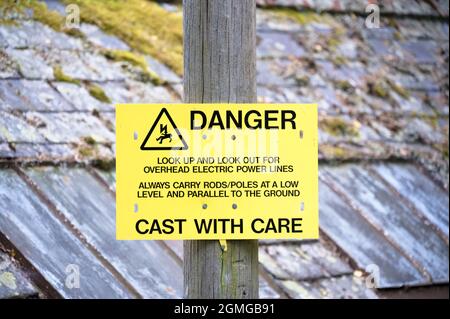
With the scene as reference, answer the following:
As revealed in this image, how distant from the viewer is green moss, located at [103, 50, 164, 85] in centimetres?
605

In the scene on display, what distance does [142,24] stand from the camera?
657 cm

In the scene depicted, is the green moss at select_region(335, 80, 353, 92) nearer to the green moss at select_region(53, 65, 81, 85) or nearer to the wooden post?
the green moss at select_region(53, 65, 81, 85)

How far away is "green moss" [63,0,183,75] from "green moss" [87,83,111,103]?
69 cm

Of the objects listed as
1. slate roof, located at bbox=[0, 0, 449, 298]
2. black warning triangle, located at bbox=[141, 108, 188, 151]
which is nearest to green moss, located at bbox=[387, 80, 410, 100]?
slate roof, located at bbox=[0, 0, 449, 298]

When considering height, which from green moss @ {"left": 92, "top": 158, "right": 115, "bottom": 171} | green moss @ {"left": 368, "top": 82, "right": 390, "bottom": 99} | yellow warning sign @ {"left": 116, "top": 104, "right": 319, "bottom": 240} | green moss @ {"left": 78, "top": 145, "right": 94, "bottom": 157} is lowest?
yellow warning sign @ {"left": 116, "top": 104, "right": 319, "bottom": 240}

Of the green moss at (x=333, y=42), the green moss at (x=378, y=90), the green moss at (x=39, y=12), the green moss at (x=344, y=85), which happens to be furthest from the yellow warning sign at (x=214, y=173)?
the green moss at (x=333, y=42)

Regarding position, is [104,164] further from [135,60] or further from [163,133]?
[163,133]

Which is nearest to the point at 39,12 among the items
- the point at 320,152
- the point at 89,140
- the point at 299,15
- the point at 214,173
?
the point at 89,140

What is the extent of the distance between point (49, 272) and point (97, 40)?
7.13 ft

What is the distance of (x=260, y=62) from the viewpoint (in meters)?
6.75

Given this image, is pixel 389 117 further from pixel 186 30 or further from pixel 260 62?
pixel 186 30

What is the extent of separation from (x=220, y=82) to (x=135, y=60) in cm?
293

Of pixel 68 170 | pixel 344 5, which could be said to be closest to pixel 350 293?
pixel 68 170

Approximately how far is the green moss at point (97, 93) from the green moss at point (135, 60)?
388mm
